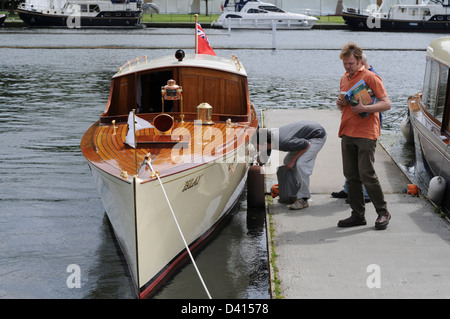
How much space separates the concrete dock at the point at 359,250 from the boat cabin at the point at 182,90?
5.86ft

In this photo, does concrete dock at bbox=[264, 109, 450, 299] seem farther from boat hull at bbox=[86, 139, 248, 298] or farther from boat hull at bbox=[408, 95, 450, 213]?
boat hull at bbox=[86, 139, 248, 298]

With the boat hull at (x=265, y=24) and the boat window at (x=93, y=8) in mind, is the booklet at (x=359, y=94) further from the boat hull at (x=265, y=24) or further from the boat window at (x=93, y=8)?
the boat window at (x=93, y=8)

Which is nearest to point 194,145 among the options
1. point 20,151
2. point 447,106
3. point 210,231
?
point 210,231

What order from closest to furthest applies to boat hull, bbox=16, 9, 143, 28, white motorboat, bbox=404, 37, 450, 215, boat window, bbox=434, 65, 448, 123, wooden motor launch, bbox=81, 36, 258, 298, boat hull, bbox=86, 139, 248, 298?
1. boat hull, bbox=86, 139, 248, 298
2. wooden motor launch, bbox=81, 36, 258, 298
3. white motorboat, bbox=404, 37, 450, 215
4. boat window, bbox=434, 65, 448, 123
5. boat hull, bbox=16, 9, 143, 28

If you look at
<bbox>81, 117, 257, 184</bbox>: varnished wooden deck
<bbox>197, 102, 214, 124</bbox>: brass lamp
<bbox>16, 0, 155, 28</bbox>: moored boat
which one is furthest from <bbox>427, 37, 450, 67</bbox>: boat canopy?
<bbox>16, 0, 155, 28</bbox>: moored boat

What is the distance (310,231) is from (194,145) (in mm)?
1732

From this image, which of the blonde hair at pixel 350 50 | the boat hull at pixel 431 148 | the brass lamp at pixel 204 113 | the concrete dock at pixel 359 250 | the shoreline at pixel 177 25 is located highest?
the blonde hair at pixel 350 50

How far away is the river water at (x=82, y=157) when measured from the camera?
288 inches

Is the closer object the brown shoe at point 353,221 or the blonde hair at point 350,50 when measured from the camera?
the blonde hair at point 350,50

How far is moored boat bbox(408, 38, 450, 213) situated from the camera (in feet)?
29.4

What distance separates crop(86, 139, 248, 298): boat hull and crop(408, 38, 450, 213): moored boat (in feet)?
9.44

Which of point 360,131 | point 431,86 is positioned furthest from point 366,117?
point 431,86

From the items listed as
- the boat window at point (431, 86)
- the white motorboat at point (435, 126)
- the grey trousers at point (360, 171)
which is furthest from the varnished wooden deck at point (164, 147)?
→ the boat window at point (431, 86)
